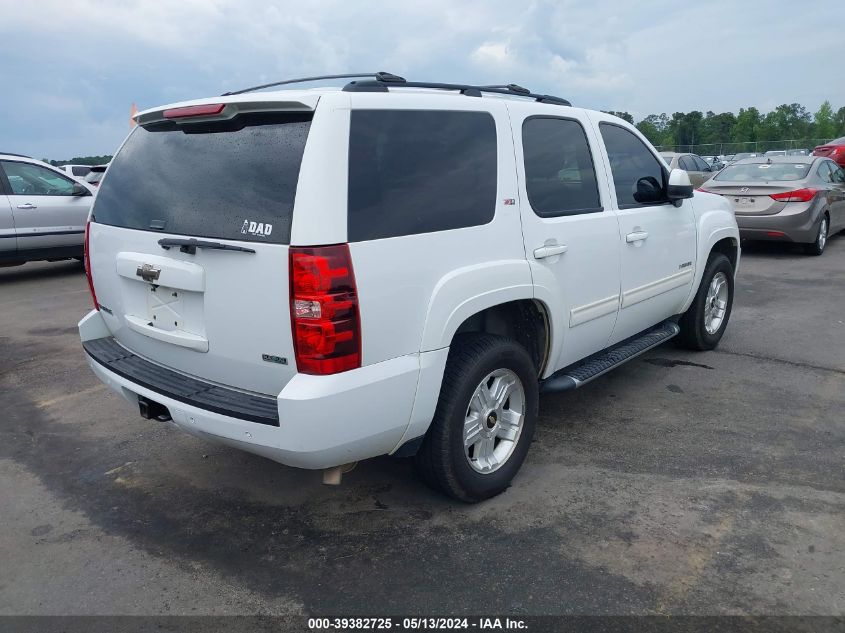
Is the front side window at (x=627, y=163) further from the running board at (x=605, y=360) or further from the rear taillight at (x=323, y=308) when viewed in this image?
the rear taillight at (x=323, y=308)

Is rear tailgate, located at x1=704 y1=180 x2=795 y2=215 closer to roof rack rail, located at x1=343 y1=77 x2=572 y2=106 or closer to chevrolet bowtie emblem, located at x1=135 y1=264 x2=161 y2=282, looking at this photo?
roof rack rail, located at x1=343 y1=77 x2=572 y2=106

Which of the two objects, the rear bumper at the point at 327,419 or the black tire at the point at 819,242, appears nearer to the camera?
the rear bumper at the point at 327,419

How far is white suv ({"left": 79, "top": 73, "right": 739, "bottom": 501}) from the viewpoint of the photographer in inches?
102

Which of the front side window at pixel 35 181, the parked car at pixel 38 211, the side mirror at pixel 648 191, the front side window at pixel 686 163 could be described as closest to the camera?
the side mirror at pixel 648 191

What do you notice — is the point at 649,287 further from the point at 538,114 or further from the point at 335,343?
the point at 335,343

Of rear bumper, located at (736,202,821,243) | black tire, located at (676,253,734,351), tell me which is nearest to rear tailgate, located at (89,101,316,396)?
black tire, located at (676,253,734,351)

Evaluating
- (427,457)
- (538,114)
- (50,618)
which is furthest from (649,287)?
(50,618)

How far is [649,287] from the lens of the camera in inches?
179

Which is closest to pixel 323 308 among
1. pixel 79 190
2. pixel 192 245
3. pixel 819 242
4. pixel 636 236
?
pixel 192 245

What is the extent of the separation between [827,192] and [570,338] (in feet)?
28.9

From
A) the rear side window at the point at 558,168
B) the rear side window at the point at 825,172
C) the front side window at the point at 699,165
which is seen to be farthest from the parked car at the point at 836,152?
the rear side window at the point at 558,168

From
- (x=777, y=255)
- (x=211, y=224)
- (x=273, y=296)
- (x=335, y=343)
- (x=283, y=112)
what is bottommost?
(x=777, y=255)

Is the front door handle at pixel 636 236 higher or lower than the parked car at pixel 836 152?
lower

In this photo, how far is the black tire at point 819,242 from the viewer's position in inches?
409
